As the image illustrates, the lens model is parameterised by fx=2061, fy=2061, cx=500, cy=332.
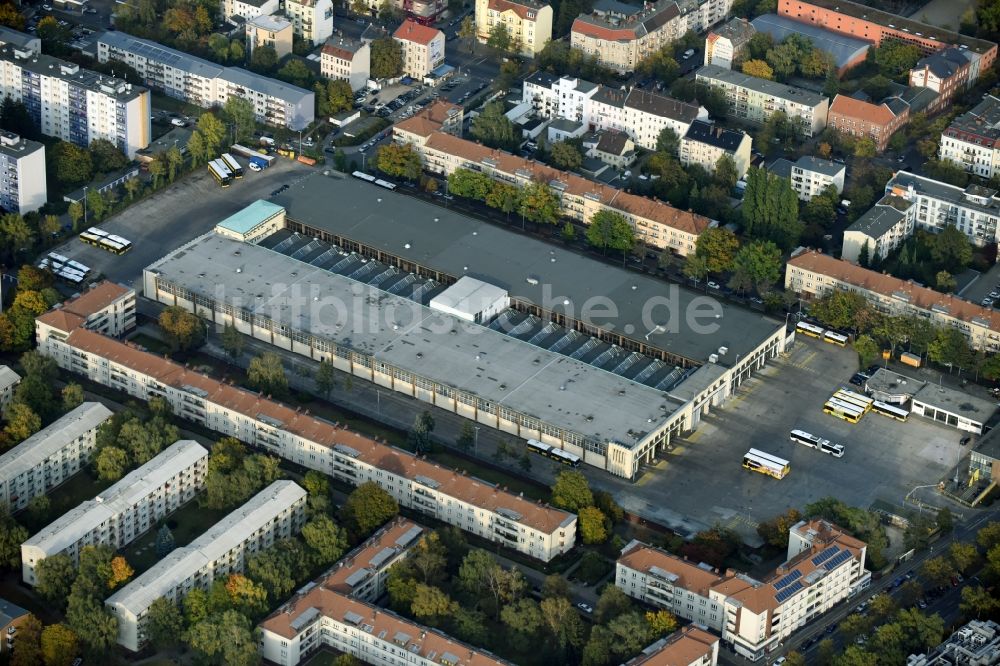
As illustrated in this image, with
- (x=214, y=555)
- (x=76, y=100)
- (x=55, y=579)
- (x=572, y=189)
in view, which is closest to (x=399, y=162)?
(x=572, y=189)

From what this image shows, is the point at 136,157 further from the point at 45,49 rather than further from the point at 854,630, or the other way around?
the point at 854,630

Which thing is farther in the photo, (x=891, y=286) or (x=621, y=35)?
(x=621, y=35)

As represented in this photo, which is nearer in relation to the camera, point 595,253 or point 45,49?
point 595,253

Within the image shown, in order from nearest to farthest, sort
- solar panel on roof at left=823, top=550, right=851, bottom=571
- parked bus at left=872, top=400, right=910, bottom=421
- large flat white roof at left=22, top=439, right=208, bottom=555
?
solar panel on roof at left=823, top=550, right=851, bottom=571, large flat white roof at left=22, top=439, right=208, bottom=555, parked bus at left=872, top=400, right=910, bottom=421

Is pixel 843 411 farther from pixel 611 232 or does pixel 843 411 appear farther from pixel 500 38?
pixel 500 38

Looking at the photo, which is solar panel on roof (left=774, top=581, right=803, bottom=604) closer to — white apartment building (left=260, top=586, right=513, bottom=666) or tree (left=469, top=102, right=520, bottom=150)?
white apartment building (left=260, top=586, right=513, bottom=666)

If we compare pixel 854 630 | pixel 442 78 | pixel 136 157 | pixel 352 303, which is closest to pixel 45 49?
pixel 136 157

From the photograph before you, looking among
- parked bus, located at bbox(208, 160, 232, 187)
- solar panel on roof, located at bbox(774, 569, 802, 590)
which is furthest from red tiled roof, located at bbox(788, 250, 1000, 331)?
parked bus, located at bbox(208, 160, 232, 187)
